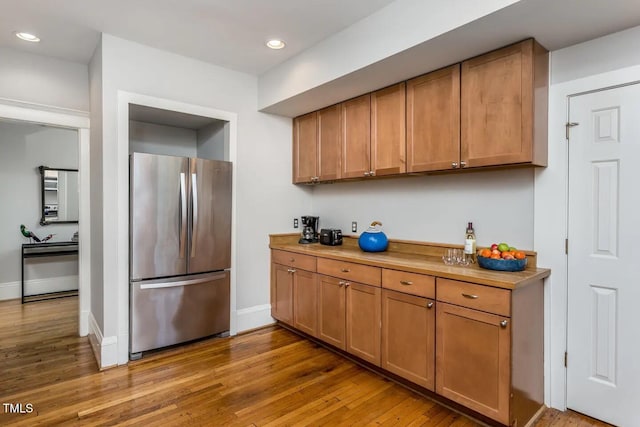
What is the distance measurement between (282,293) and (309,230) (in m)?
0.76

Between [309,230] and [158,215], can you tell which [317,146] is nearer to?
[309,230]

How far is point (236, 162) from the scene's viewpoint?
11.6 feet

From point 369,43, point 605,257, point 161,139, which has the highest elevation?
point 369,43

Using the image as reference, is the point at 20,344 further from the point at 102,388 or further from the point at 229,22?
the point at 229,22

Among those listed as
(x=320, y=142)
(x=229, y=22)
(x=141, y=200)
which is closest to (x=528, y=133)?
(x=320, y=142)

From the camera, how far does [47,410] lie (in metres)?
2.18

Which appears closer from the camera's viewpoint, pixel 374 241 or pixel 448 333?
pixel 448 333

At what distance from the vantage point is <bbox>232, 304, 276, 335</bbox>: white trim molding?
359 cm

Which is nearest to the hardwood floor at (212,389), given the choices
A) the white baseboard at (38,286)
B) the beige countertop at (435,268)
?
the beige countertop at (435,268)

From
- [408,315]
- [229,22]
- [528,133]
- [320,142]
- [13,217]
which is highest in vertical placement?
[229,22]

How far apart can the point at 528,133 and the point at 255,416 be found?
2416 mm

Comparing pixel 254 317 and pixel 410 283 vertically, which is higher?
pixel 410 283

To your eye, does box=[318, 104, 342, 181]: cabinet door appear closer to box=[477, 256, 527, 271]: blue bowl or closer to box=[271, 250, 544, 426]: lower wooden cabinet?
box=[271, 250, 544, 426]: lower wooden cabinet

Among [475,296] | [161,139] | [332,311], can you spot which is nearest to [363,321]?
[332,311]
